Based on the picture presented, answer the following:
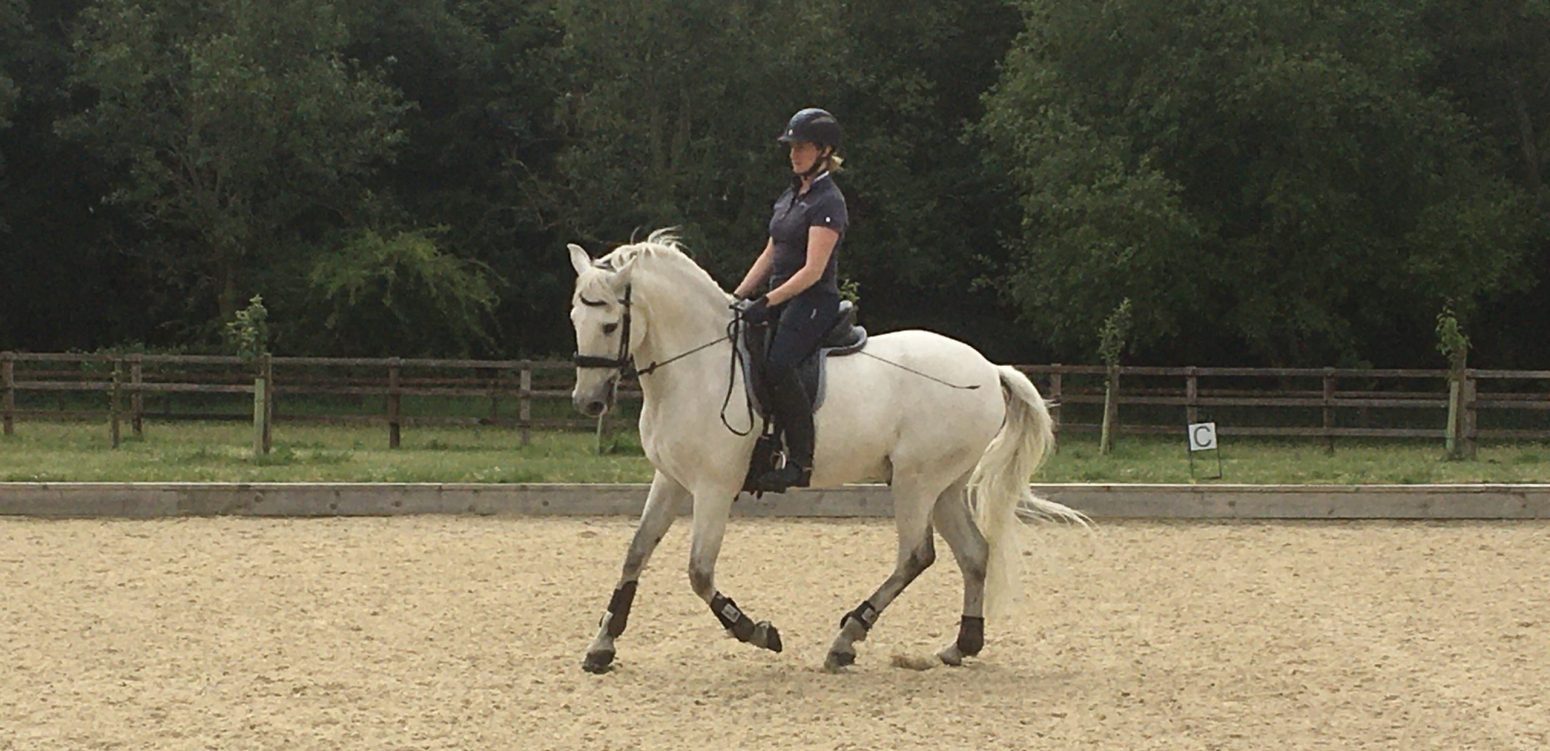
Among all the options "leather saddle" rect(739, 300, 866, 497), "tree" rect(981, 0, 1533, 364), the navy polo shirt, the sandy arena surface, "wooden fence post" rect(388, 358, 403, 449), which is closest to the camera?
the sandy arena surface

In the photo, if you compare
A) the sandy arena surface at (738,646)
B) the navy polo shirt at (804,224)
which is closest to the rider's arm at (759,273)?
the navy polo shirt at (804,224)

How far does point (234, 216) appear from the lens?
25844 mm

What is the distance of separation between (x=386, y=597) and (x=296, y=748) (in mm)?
2930

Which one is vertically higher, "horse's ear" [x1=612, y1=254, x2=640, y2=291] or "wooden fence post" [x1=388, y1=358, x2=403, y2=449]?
"horse's ear" [x1=612, y1=254, x2=640, y2=291]

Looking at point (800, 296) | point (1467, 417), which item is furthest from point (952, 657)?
point (1467, 417)

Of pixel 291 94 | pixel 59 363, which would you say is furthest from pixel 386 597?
pixel 291 94

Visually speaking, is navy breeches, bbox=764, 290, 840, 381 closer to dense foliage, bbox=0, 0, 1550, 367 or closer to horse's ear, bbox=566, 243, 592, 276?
horse's ear, bbox=566, 243, 592, 276

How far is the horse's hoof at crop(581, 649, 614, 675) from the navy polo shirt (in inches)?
56.9

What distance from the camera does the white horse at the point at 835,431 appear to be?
6422 mm

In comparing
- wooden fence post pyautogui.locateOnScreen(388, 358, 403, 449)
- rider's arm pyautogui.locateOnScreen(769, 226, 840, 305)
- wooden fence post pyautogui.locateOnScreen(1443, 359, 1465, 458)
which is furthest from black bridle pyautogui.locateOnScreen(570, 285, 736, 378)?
wooden fence post pyautogui.locateOnScreen(1443, 359, 1465, 458)

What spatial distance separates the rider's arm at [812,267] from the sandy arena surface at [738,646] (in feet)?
4.31

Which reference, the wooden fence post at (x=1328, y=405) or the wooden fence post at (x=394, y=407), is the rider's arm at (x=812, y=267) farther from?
the wooden fence post at (x=1328, y=405)

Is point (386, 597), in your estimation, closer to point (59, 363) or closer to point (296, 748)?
point (296, 748)

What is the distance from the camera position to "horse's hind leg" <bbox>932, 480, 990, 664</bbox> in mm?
6676
